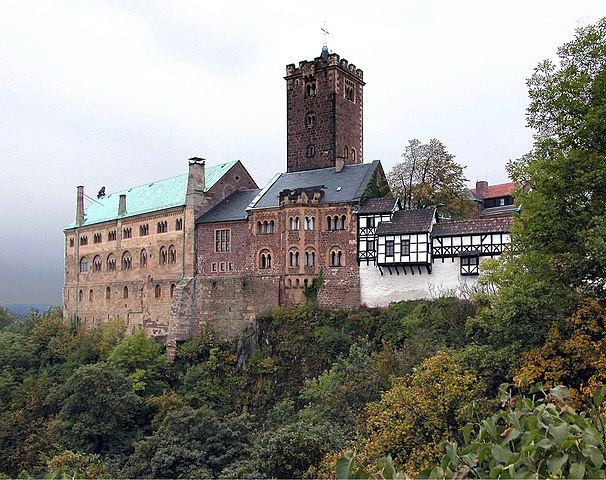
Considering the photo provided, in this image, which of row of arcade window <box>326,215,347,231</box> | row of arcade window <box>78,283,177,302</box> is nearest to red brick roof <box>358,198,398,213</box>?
row of arcade window <box>326,215,347,231</box>

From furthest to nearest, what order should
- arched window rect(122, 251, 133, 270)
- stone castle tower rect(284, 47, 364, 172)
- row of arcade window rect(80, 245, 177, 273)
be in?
arched window rect(122, 251, 133, 270), row of arcade window rect(80, 245, 177, 273), stone castle tower rect(284, 47, 364, 172)

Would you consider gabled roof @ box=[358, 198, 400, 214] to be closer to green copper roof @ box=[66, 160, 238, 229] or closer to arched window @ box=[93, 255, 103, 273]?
green copper roof @ box=[66, 160, 238, 229]

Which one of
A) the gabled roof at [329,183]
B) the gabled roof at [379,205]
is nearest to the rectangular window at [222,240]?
the gabled roof at [329,183]

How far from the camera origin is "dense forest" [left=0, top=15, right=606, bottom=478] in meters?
8.05

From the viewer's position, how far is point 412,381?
2200cm

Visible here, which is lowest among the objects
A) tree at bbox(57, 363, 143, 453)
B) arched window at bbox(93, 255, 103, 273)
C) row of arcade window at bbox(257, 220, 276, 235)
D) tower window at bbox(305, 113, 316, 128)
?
tree at bbox(57, 363, 143, 453)

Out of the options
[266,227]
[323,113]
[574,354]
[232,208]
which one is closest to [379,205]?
[266,227]

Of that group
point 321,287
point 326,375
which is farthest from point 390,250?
point 326,375

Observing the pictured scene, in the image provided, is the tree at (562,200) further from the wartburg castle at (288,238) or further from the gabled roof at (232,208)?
the gabled roof at (232,208)

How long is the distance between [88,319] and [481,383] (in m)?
45.4

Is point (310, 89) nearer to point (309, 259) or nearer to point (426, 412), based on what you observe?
point (309, 259)

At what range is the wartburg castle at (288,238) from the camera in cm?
3847

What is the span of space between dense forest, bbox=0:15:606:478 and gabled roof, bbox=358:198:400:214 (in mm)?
5905

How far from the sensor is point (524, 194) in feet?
74.3
